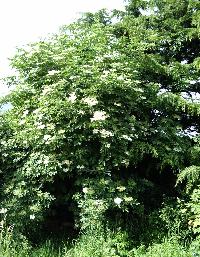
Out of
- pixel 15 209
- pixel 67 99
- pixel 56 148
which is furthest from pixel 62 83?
pixel 15 209

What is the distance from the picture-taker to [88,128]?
665cm

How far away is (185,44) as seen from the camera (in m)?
8.70

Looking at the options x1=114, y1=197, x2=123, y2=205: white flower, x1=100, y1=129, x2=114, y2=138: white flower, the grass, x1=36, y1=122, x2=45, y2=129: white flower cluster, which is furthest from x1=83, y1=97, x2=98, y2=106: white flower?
the grass

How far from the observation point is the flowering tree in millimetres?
6477

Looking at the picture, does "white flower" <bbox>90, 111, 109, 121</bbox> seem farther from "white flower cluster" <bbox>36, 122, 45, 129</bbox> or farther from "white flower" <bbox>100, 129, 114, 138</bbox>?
"white flower cluster" <bbox>36, 122, 45, 129</bbox>

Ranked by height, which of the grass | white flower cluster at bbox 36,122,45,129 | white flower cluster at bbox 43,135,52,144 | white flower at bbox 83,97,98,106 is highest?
white flower at bbox 83,97,98,106

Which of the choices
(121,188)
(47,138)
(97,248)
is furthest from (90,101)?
(97,248)

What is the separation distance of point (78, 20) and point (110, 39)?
209 centimetres

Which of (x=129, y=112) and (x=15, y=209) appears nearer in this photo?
(x=15, y=209)

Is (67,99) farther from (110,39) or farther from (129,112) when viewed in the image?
(110,39)

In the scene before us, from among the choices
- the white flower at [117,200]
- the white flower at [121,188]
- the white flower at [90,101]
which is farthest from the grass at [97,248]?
the white flower at [90,101]

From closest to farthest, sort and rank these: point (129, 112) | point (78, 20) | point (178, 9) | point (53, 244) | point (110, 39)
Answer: point (53, 244) < point (129, 112) < point (110, 39) < point (178, 9) < point (78, 20)

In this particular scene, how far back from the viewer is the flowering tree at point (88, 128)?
648cm

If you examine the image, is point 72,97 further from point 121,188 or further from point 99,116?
point 121,188
